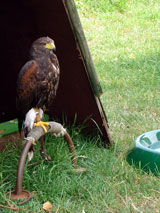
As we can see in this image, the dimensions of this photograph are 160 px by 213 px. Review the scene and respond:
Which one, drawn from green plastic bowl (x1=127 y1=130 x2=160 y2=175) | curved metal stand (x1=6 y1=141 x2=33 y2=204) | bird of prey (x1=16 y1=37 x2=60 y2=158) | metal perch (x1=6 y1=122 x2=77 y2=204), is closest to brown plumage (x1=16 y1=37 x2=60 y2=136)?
bird of prey (x1=16 y1=37 x2=60 y2=158)

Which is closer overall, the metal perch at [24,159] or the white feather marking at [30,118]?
the metal perch at [24,159]

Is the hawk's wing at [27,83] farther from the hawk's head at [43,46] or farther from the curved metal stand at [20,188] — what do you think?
the curved metal stand at [20,188]

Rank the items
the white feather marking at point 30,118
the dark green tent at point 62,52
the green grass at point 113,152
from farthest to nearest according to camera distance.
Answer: the dark green tent at point 62,52 → the white feather marking at point 30,118 → the green grass at point 113,152

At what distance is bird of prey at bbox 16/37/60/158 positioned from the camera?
2840mm

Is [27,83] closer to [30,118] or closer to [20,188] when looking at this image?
[30,118]

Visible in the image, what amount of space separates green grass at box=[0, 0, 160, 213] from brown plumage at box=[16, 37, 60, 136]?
48cm

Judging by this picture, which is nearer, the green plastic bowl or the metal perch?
the metal perch

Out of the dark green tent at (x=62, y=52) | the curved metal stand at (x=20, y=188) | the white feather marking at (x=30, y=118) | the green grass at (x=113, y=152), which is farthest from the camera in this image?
the dark green tent at (x=62, y=52)

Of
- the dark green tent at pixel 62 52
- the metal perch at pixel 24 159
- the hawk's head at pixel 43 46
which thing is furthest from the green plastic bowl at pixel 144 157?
the hawk's head at pixel 43 46

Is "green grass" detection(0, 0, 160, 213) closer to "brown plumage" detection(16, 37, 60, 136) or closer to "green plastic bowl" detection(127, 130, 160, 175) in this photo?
"green plastic bowl" detection(127, 130, 160, 175)

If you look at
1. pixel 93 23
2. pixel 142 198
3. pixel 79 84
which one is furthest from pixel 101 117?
pixel 93 23

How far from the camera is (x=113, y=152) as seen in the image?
3.38 meters

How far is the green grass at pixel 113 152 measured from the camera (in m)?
2.72

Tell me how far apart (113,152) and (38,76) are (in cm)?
100
